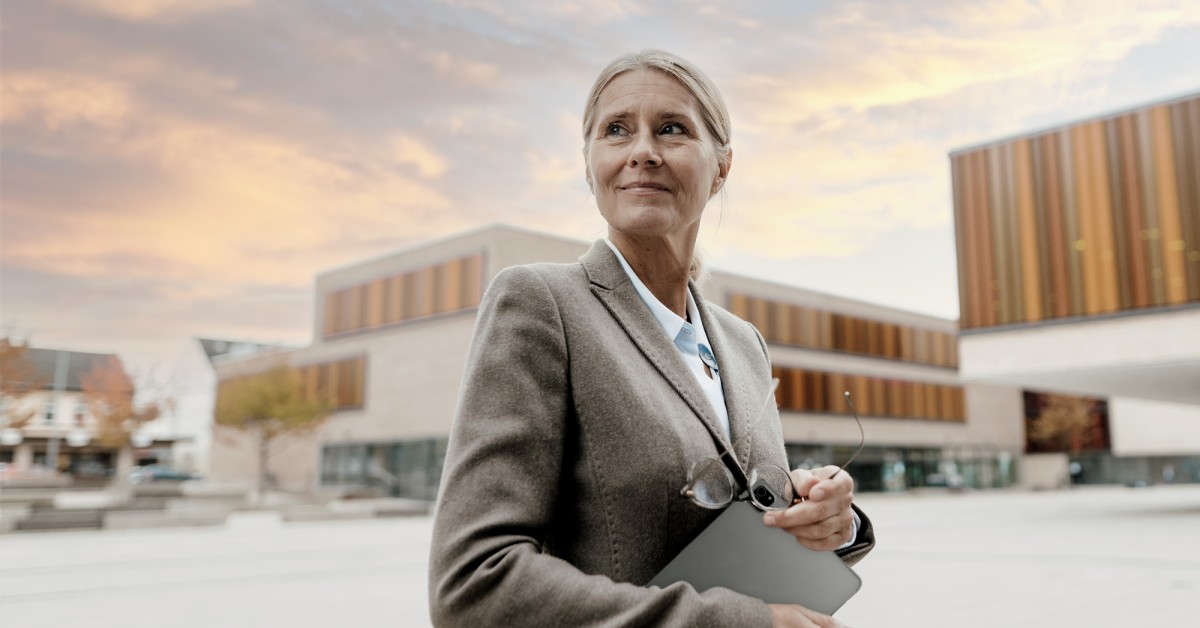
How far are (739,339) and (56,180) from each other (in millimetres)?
30353

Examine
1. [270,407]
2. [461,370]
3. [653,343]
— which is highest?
[461,370]

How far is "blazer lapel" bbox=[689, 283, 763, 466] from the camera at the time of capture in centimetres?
158

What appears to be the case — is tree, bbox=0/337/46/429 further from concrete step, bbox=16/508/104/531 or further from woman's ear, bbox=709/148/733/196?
woman's ear, bbox=709/148/733/196

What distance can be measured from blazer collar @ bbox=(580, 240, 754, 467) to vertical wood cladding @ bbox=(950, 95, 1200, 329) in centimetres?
2947

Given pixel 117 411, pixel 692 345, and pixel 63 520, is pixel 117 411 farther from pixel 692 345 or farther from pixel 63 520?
pixel 692 345

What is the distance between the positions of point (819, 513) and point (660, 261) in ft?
1.86

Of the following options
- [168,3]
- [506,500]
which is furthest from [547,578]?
[168,3]

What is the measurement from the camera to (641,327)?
156 cm

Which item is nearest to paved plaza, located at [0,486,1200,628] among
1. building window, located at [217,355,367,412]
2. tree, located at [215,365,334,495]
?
tree, located at [215,365,334,495]

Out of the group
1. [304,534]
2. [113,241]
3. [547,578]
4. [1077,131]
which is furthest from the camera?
[113,241]

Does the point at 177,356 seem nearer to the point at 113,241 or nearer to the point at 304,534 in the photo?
the point at 113,241

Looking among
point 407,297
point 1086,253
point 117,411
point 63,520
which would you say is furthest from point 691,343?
point 117,411

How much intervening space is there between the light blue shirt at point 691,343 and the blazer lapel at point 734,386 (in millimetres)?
13

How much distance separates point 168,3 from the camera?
60.4 ft
